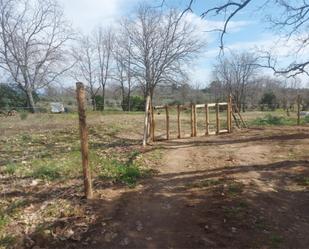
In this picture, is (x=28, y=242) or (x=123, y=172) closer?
(x=28, y=242)

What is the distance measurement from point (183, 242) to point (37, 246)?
75.1 inches

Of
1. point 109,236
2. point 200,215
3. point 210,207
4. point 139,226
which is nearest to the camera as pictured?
point 109,236

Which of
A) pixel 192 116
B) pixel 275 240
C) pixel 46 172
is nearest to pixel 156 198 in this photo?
pixel 275 240

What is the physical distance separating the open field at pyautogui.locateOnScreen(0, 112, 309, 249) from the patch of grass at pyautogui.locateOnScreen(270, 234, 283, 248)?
1 cm

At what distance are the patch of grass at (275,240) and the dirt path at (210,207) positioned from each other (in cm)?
1

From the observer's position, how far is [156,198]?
661cm

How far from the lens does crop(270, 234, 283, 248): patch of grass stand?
483cm

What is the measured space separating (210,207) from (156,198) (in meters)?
1.02

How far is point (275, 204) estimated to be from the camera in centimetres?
627

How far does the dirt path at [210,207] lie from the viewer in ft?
16.4

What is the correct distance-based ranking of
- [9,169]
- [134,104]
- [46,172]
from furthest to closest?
[134,104]
[9,169]
[46,172]

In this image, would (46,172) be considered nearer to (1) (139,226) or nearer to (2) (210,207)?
(1) (139,226)

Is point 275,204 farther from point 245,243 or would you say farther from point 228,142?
point 228,142

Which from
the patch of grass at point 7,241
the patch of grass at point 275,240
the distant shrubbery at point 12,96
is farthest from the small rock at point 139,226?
the distant shrubbery at point 12,96
